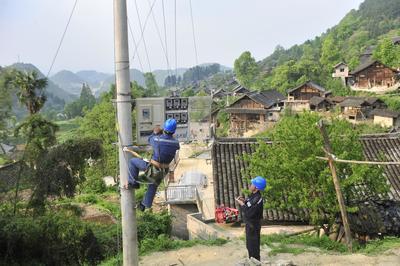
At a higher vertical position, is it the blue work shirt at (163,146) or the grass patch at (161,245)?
the blue work shirt at (163,146)

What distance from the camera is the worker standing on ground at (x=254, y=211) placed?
25.1 ft

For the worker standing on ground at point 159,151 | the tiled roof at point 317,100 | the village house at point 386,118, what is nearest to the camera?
the worker standing on ground at point 159,151

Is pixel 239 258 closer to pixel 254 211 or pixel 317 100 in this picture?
pixel 254 211

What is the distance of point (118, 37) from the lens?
6.10 metres

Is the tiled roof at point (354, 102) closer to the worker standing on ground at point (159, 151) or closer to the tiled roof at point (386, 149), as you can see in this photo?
the tiled roof at point (386, 149)

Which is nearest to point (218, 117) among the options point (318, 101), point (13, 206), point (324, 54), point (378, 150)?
point (318, 101)

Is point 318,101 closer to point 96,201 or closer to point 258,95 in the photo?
point 258,95

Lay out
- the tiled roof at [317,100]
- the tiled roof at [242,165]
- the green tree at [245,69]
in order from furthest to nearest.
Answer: the green tree at [245,69] < the tiled roof at [317,100] < the tiled roof at [242,165]

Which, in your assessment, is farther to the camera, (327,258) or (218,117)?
(218,117)

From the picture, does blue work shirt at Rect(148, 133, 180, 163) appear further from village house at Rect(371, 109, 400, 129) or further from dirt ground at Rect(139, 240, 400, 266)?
village house at Rect(371, 109, 400, 129)

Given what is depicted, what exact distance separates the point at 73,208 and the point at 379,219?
37.2 ft

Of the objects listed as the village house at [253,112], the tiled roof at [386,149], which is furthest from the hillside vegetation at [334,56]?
the tiled roof at [386,149]

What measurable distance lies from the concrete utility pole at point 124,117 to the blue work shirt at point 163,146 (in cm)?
39

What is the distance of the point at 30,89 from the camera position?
27266 millimetres
